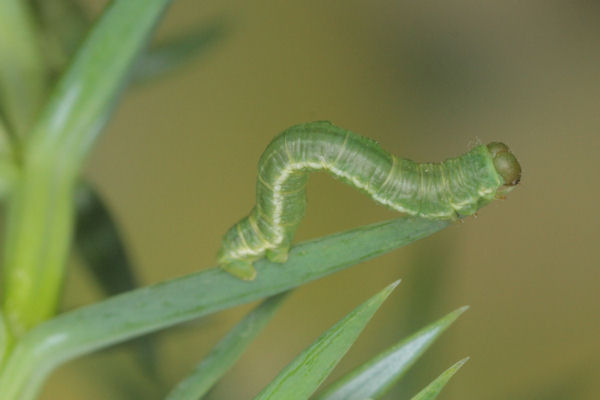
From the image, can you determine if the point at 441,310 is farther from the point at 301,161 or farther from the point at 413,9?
the point at 413,9

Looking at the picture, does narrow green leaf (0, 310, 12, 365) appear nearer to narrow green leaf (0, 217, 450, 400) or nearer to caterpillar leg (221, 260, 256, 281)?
narrow green leaf (0, 217, 450, 400)

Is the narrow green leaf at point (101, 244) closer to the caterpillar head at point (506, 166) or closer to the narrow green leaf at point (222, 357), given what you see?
the narrow green leaf at point (222, 357)

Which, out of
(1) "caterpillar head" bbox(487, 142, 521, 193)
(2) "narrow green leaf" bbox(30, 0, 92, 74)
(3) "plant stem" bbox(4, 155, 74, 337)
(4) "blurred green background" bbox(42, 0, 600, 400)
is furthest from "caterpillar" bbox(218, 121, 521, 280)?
(4) "blurred green background" bbox(42, 0, 600, 400)

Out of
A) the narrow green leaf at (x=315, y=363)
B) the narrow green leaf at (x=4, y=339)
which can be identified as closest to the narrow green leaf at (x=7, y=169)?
the narrow green leaf at (x=4, y=339)

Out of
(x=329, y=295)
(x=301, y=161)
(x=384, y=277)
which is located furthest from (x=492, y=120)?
(x=301, y=161)

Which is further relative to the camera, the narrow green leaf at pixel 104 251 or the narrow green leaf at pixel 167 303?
the narrow green leaf at pixel 104 251
